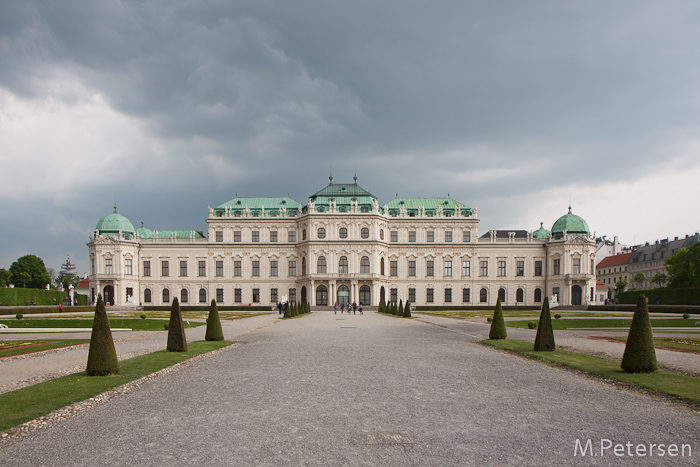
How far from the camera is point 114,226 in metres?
75.2

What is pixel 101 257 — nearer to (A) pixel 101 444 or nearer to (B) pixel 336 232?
(B) pixel 336 232

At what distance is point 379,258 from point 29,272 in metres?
71.3

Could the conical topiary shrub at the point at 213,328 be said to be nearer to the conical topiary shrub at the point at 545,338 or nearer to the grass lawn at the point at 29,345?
the grass lawn at the point at 29,345

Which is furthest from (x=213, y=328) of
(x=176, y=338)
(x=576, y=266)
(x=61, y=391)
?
(x=576, y=266)

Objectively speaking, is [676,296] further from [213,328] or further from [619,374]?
[213,328]

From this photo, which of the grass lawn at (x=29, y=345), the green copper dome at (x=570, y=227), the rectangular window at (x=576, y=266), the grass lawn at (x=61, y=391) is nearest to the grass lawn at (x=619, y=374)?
the grass lawn at (x=61, y=391)

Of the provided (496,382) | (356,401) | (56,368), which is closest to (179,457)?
(356,401)

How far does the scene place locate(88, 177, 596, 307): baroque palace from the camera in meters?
75.0

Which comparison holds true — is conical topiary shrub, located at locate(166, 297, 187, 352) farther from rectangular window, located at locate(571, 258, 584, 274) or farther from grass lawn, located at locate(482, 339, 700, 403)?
rectangular window, located at locate(571, 258, 584, 274)

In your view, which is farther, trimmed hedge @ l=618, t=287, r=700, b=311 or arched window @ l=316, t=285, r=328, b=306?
arched window @ l=316, t=285, r=328, b=306

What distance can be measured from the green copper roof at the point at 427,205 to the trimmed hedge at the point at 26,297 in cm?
5226

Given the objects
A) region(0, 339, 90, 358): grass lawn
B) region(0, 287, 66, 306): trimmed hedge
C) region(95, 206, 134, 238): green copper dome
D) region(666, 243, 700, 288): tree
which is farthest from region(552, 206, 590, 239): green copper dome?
region(0, 287, 66, 306): trimmed hedge

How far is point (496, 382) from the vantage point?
1188cm

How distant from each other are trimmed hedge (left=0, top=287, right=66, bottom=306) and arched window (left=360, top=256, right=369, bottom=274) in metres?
45.2
